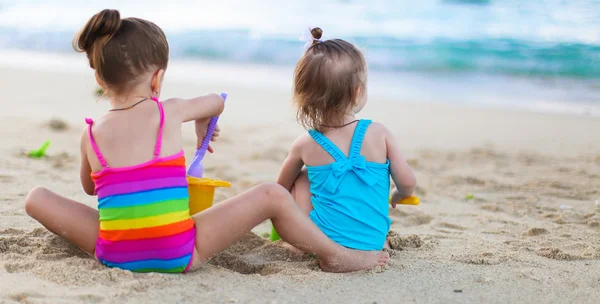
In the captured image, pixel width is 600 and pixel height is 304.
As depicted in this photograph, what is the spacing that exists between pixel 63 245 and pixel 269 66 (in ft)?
23.2

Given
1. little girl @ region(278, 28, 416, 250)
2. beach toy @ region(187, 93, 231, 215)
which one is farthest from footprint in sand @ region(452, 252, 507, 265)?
beach toy @ region(187, 93, 231, 215)

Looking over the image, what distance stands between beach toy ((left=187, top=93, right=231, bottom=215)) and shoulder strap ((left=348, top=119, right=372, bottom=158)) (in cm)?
53

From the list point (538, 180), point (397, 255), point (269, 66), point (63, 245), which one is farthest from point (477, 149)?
point (269, 66)

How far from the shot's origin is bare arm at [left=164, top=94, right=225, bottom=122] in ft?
8.33

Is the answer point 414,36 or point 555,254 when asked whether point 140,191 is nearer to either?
point 555,254

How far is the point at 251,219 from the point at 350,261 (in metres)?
0.43

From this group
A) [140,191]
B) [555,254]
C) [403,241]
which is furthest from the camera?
[403,241]

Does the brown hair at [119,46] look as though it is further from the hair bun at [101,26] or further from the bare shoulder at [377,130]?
the bare shoulder at [377,130]

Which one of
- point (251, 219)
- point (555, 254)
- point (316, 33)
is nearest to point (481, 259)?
point (555, 254)

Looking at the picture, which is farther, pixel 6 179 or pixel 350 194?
pixel 6 179

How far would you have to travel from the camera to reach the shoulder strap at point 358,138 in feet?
8.91

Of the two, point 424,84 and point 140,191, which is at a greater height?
point 140,191

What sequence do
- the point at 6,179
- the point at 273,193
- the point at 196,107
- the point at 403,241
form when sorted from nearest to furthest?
1. the point at 273,193
2. the point at 196,107
3. the point at 403,241
4. the point at 6,179

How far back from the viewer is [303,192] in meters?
2.90
